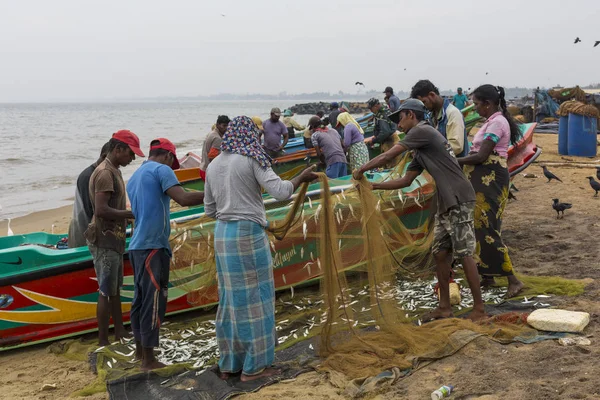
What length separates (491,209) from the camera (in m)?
5.42

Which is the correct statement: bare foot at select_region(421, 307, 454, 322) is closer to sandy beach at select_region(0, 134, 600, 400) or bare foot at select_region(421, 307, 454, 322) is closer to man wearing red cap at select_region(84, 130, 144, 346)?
sandy beach at select_region(0, 134, 600, 400)

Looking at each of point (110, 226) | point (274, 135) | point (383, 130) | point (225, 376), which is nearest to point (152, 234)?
point (110, 226)

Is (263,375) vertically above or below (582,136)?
below

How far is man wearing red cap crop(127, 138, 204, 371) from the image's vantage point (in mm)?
4266

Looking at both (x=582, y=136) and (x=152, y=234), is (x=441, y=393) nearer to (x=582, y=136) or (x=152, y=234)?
(x=152, y=234)

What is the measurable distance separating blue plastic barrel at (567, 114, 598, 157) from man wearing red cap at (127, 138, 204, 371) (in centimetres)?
1290

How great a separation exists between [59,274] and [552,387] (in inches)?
166

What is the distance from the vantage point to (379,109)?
1083 cm

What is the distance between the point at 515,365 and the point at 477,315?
99 centimetres

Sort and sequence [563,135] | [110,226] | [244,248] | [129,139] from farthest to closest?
[563,135] < [110,226] < [129,139] < [244,248]

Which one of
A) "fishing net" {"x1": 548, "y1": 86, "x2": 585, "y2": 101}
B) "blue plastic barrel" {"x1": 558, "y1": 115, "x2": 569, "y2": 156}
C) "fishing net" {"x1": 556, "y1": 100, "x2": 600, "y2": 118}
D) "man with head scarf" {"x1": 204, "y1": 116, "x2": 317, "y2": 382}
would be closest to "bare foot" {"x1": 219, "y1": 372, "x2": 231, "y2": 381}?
"man with head scarf" {"x1": 204, "y1": 116, "x2": 317, "y2": 382}

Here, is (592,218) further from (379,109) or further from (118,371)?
(118,371)

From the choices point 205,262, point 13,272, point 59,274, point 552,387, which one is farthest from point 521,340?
point 13,272

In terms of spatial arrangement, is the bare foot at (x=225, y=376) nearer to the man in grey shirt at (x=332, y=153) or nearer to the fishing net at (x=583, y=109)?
the man in grey shirt at (x=332, y=153)
